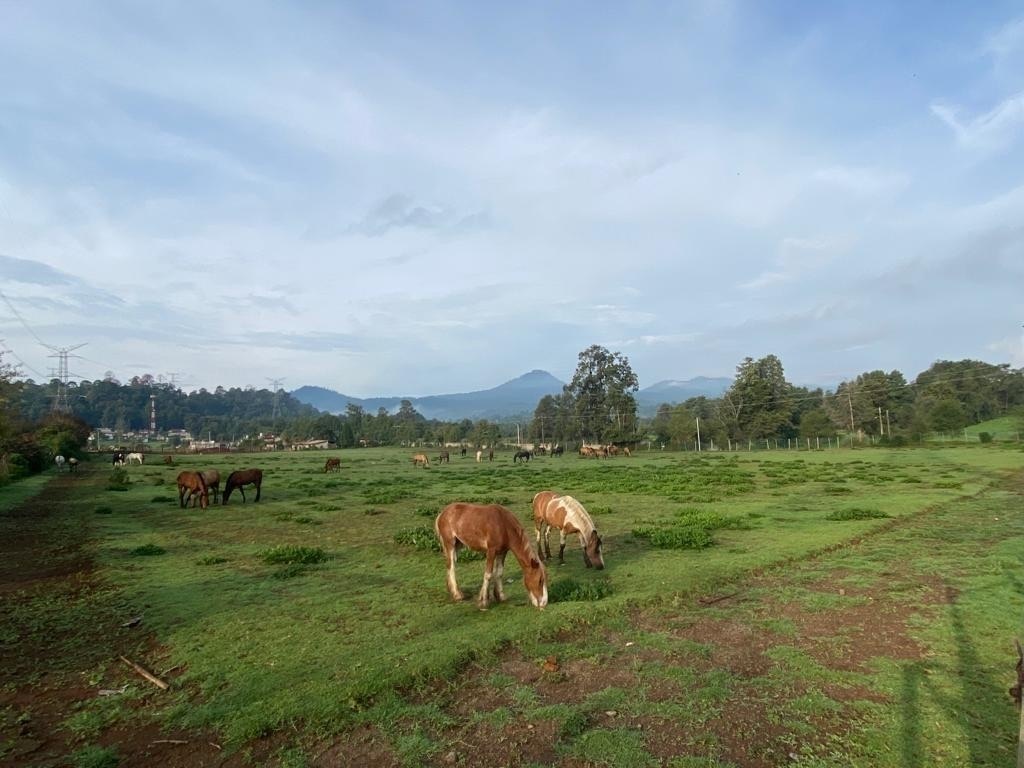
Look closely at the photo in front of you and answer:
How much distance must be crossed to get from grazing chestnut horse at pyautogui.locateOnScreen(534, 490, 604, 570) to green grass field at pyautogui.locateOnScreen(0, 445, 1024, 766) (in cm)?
42

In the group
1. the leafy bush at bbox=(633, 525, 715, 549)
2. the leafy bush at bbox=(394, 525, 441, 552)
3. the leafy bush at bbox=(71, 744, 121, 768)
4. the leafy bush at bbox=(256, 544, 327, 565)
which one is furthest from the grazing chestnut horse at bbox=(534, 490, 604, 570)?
the leafy bush at bbox=(71, 744, 121, 768)

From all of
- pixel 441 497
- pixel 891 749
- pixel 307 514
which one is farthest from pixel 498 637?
pixel 441 497

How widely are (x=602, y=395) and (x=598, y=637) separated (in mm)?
85302

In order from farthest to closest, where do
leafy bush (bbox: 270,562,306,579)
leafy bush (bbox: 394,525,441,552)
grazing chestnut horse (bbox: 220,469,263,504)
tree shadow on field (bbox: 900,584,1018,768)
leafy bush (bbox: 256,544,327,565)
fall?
grazing chestnut horse (bbox: 220,469,263,504)
leafy bush (bbox: 394,525,441,552)
leafy bush (bbox: 256,544,327,565)
leafy bush (bbox: 270,562,306,579)
tree shadow on field (bbox: 900,584,1018,768)

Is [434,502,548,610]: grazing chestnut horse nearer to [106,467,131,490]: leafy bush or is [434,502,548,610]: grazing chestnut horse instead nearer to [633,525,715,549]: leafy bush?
[633,525,715,549]: leafy bush

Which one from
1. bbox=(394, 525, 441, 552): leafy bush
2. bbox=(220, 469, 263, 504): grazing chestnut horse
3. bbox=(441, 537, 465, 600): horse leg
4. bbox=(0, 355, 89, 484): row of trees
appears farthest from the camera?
bbox=(0, 355, 89, 484): row of trees

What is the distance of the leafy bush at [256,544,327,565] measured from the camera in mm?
11820

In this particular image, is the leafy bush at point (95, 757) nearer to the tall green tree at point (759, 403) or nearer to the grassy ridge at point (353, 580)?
the grassy ridge at point (353, 580)

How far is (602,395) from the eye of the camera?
91.6 metres

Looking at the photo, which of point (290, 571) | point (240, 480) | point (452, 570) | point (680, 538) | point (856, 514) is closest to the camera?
point (452, 570)

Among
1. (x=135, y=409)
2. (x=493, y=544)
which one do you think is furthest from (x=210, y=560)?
(x=135, y=409)

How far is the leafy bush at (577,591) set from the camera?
29.4ft

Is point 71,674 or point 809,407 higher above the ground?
point 809,407

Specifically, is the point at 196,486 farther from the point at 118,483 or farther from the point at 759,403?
the point at 759,403
